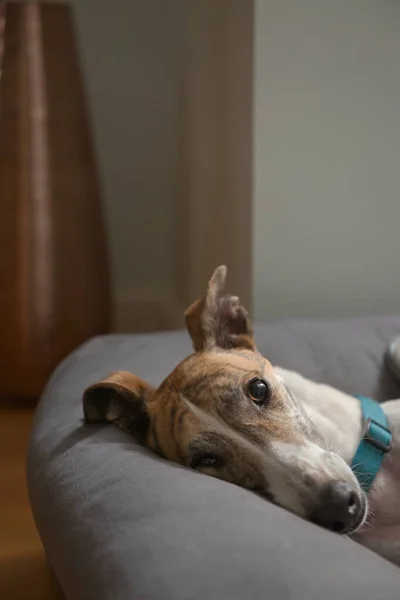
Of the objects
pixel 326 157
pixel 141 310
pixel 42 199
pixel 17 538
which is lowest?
pixel 17 538

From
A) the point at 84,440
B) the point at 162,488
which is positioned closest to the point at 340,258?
the point at 84,440

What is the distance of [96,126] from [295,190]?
1317 millimetres

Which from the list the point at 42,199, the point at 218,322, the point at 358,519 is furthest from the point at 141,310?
the point at 358,519

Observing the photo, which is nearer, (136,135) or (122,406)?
(122,406)

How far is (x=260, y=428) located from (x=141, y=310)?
2.30m

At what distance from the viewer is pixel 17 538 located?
206 centimetres

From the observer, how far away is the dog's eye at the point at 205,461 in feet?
4.60

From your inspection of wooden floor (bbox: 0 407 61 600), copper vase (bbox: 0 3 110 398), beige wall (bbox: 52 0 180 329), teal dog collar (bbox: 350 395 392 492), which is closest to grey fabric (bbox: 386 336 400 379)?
teal dog collar (bbox: 350 395 392 492)

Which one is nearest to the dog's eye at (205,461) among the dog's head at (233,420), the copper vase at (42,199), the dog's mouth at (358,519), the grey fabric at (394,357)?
the dog's head at (233,420)

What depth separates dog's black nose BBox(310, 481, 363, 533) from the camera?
124cm

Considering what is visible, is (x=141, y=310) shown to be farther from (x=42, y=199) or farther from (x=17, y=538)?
(x=17, y=538)

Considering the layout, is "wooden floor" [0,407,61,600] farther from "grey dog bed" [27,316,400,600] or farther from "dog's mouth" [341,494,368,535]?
"dog's mouth" [341,494,368,535]

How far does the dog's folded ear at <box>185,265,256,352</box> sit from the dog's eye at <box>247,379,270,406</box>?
0.19 metres

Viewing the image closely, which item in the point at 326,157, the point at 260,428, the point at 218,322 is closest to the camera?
the point at 260,428
